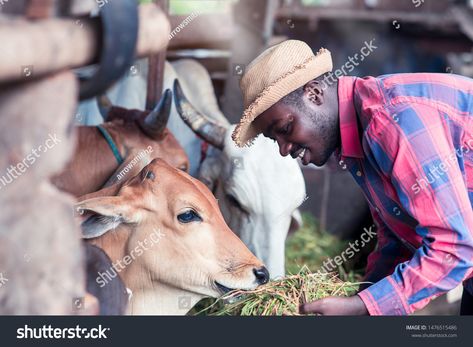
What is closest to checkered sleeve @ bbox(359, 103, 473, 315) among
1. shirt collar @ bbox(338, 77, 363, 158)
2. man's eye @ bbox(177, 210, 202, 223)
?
shirt collar @ bbox(338, 77, 363, 158)

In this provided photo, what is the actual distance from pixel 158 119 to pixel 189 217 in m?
0.98

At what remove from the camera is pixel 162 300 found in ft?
A: 10.3

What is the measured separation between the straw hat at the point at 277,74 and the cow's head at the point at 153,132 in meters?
0.96

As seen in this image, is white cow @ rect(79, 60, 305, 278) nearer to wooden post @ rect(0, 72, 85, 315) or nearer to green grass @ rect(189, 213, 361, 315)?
green grass @ rect(189, 213, 361, 315)

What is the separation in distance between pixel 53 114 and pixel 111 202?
3.21 ft

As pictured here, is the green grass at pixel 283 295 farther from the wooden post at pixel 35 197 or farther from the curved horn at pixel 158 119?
the wooden post at pixel 35 197

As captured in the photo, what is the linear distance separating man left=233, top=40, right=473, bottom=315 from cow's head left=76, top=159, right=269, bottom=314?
0.33 metres

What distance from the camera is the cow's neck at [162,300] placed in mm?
3119

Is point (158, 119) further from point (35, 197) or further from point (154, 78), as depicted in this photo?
point (35, 197)

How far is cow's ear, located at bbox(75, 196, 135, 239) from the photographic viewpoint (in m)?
2.89

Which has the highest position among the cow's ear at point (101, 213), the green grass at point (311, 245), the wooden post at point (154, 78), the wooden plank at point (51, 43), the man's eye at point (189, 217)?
the wooden plank at point (51, 43)

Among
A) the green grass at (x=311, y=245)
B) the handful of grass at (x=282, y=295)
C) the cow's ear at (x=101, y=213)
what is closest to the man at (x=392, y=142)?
the handful of grass at (x=282, y=295)

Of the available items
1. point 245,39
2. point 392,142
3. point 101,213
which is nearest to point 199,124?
point 101,213
